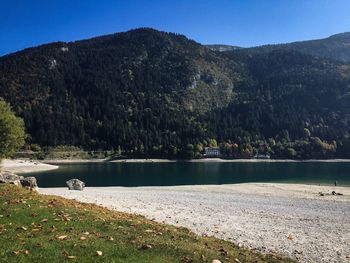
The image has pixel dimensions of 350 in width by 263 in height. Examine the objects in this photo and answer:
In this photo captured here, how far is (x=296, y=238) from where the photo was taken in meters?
26.7

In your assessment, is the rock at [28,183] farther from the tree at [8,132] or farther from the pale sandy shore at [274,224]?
the tree at [8,132]

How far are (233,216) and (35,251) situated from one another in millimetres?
23310

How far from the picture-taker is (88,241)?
17.3 metres

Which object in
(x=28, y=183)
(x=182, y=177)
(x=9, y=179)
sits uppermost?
(x=9, y=179)

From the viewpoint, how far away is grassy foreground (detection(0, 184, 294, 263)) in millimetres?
15477

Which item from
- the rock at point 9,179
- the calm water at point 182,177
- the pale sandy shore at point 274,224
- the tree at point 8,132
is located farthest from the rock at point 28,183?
the calm water at point 182,177

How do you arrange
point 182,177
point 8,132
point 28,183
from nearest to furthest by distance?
point 28,183
point 8,132
point 182,177

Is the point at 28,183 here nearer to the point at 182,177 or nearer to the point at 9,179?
the point at 9,179

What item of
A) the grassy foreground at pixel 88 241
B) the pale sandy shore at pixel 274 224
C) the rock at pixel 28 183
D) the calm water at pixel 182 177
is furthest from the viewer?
the calm water at pixel 182 177

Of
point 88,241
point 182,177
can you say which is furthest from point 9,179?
point 182,177

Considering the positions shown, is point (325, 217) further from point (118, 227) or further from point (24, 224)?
point (24, 224)

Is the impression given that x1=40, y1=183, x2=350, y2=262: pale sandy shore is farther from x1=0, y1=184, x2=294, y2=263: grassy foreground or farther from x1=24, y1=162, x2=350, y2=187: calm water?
x1=24, y1=162, x2=350, y2=187: calm water

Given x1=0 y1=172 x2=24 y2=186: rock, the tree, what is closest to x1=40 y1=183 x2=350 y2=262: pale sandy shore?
x1=0 y1=172 x2=24 y2=186: rock

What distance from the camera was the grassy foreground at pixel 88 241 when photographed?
1548 cm
